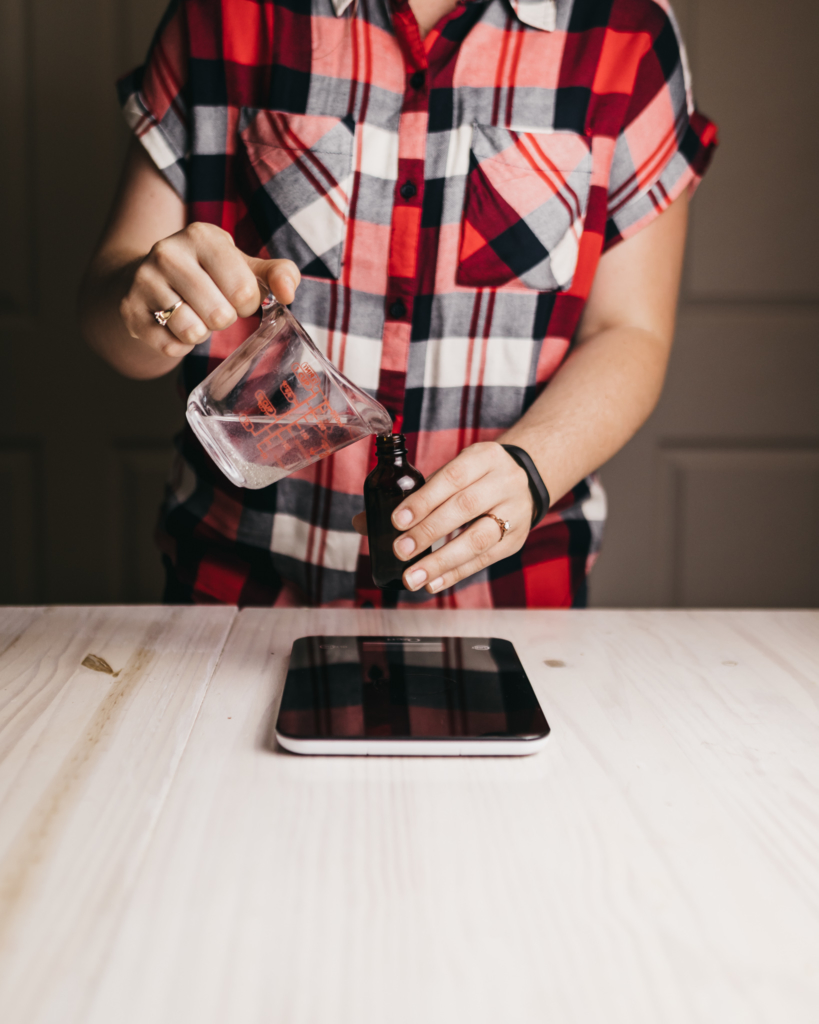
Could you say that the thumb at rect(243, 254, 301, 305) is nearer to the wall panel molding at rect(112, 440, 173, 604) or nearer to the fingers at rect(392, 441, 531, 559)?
the fingers at rect(392, 441, 531, 559)

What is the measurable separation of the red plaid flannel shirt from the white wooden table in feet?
1.36

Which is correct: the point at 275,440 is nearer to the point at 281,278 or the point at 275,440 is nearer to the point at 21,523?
the point at 281,278

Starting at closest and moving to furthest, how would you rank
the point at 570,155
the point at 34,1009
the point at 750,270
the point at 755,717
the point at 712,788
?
the point at 34,1009
the point at 712,788
the point at 755,717
the point at 570,155
the point at 750,270

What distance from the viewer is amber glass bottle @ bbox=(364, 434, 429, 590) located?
65cm

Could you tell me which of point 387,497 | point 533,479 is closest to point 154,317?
point 387,497

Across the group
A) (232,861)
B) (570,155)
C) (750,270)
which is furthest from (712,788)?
(750,270)

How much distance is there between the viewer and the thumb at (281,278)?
61cm

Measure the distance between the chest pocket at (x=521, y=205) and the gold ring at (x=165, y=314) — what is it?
39 cm

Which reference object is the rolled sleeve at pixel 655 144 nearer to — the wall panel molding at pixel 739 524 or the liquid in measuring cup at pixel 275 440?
the liquid in measuring cup at pixel 275 440

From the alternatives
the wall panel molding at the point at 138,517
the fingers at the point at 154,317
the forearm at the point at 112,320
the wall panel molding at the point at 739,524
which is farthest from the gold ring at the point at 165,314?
the wall panel molding at the point at 739,524

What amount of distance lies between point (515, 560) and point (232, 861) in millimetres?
662

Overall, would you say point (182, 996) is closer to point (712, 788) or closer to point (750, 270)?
point (712, 788)

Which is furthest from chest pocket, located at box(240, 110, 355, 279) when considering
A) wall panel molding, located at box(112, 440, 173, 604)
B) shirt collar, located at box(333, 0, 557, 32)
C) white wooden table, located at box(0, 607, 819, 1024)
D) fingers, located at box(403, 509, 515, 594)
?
wall panel molding, located at box(112, 440, 173, 604)

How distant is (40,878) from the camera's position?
38 centimetres
